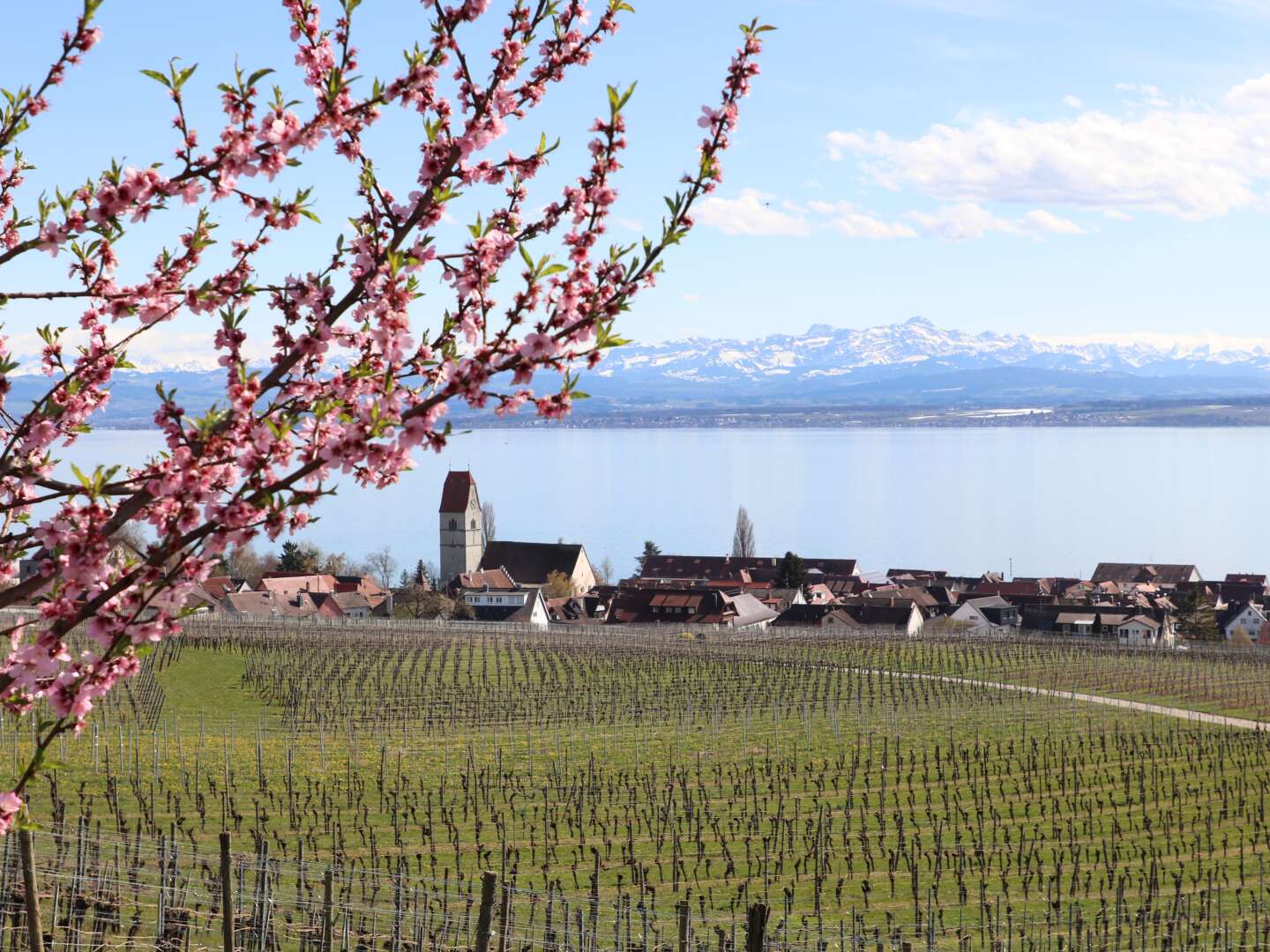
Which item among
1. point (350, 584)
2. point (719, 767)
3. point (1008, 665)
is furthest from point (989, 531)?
point (719, 767)

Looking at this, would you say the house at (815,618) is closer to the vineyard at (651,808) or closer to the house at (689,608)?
the house at (689,608)

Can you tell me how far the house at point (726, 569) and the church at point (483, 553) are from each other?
15.3 ft

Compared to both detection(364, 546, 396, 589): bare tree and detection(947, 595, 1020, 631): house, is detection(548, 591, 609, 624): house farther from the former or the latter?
detection(364, 546, 396, 589): bare tree

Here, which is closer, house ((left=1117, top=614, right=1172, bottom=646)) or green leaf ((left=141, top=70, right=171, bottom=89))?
green leaf ((left=141, top=70, right=171, bottom=89))

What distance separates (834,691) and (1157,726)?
981 cm

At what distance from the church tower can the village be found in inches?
3.6

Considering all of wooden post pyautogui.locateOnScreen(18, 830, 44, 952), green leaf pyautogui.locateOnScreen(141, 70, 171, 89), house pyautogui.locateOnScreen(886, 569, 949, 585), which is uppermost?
green leaf pyautogui.locateOnScreen(141, 70, 171, 89)

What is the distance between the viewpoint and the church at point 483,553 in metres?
88.9

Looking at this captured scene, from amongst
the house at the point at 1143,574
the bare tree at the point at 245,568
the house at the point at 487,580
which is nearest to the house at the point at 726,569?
the house at the point at 487,580

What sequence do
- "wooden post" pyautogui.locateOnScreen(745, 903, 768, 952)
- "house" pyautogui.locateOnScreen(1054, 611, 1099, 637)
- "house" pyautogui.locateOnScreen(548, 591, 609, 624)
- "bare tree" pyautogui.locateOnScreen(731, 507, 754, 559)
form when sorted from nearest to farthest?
"wooden post" pyautogui.locateOnScreen(745, 903, 768, 952), "house" pyautogui.locateOnScreen(1054, 611, 1099, 637), "house" pyautogui.locateOnScreen(548, 591, 609, 624), "bare tree" pyautogui.locateOnScreen(731, 507, 754, 559)

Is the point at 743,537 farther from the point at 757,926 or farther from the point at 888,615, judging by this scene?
the point at 757,926

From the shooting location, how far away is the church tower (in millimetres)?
93562

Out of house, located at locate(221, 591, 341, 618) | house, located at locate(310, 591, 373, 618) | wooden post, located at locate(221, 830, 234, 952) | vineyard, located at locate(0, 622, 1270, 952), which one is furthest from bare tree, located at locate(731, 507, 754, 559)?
wooden post, located at locate(221, 830, 234, 952)

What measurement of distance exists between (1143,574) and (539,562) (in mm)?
40531
